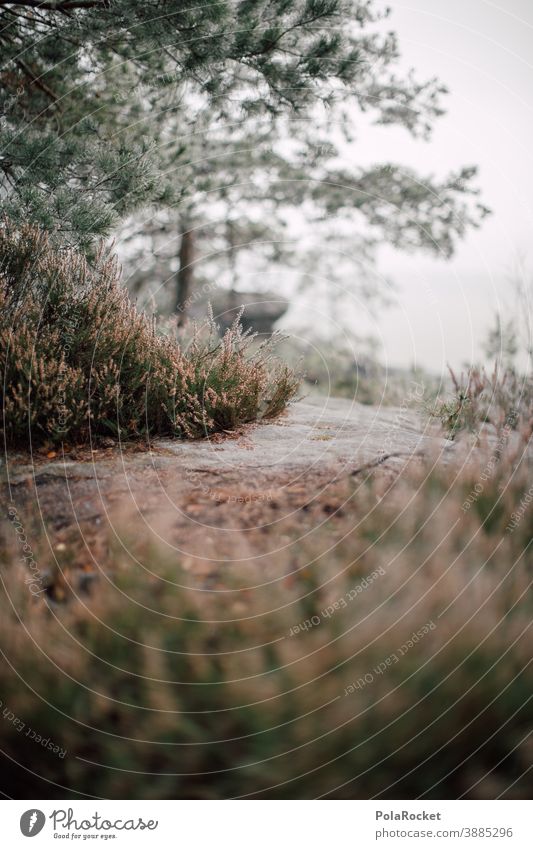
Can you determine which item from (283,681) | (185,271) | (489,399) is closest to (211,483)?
(283,681)

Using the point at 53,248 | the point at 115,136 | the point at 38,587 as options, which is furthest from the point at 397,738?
the point at 115,136

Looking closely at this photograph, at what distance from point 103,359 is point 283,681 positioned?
108 inches

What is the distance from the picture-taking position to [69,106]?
17.9ft

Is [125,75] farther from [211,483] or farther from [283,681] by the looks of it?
[283,681]

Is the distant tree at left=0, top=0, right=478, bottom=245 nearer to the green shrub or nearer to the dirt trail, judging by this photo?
the dirt trail

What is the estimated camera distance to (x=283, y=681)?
1.46 metres

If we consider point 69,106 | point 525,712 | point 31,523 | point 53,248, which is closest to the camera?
→ point 525,712

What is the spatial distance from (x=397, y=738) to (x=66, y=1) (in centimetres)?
559

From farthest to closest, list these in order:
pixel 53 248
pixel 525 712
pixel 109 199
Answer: pixel 109 199, pixel 53 248, pixel 525 712

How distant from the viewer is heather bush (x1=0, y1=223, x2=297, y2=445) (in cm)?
340

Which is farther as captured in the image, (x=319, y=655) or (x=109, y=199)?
(x=109, y=199)

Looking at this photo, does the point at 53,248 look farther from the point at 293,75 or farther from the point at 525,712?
the point at 525,712
